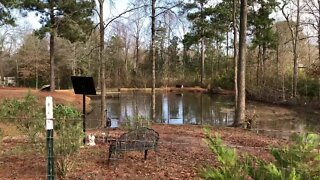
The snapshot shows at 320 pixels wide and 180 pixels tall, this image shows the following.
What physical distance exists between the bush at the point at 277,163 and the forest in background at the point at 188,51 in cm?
1198

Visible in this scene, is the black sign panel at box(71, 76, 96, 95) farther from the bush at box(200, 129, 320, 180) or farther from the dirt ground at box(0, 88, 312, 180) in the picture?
the bush at box(200, 129, 320, 180)

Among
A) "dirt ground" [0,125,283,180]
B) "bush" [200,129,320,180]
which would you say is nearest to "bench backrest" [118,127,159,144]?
"dirt ground" [0,125,283,180]

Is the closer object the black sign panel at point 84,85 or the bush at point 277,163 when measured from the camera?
the bush at point 277,163

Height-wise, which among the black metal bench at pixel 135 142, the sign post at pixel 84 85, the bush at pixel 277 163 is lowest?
the black metal bench at pixel 135 142

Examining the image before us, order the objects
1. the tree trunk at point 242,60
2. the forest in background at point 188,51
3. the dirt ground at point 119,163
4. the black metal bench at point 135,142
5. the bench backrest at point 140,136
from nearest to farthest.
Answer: the dirt ground at point 119,163 < the black metal bench at point 135,142 < the bench backrest at point 140,136 < the tree trunk at point 242,60 < the forest in background at point 188,51

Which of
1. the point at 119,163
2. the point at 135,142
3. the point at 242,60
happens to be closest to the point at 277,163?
the point at 135,142

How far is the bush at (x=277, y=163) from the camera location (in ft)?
8.95

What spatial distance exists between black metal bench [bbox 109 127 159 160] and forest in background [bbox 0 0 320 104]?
27.2 ft

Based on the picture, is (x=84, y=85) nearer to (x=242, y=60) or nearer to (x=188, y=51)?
(x=242, y=60)

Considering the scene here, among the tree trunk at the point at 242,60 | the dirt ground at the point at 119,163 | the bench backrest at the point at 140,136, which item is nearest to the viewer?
the dirt ground at the point at 119,163

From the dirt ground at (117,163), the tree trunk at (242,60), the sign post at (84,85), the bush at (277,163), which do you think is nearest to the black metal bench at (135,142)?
the dirt ground at (117,163)

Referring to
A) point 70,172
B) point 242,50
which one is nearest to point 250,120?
point 242,50

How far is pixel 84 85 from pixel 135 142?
7.14 feet

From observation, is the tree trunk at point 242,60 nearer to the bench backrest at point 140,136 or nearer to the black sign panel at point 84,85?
the black sign panel at point 84,85
